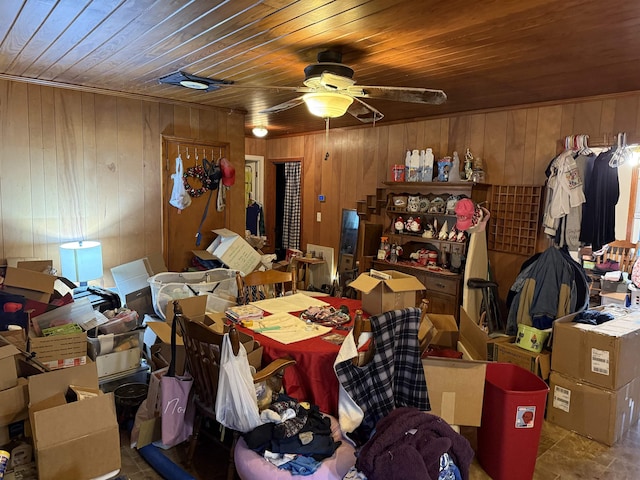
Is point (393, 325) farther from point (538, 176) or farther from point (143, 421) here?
point (538, 176)

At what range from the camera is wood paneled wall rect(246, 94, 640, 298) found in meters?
3.64

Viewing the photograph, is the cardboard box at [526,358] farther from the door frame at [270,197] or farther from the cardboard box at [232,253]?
the door frame at [270,197]

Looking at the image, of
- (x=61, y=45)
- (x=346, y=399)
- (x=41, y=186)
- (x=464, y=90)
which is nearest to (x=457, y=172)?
(x=464, y=90)

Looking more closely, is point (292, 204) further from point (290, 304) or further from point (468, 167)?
point (290, 304)

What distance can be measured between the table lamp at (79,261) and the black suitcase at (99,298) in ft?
0.33

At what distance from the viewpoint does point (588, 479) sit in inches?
93.8

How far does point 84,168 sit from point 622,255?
6.47m

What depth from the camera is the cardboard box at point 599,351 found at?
2.68 m

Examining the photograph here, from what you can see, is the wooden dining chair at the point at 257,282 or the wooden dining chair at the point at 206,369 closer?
the wooden dining chair at the point at 206,369

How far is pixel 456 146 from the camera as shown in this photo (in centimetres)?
457

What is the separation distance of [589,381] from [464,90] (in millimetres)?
2266

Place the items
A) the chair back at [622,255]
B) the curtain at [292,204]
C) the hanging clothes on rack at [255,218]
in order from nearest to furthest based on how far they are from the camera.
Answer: the chair back at [622,255], the curtain at [292,204], the hanging clothes on rack at [255,218]

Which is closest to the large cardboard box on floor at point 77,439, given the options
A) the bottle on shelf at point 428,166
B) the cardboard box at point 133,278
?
the cardboard box at point 133,278

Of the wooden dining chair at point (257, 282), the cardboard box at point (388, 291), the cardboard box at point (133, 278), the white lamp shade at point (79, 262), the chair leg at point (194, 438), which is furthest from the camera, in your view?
the cardboard box at point (133, 278)
